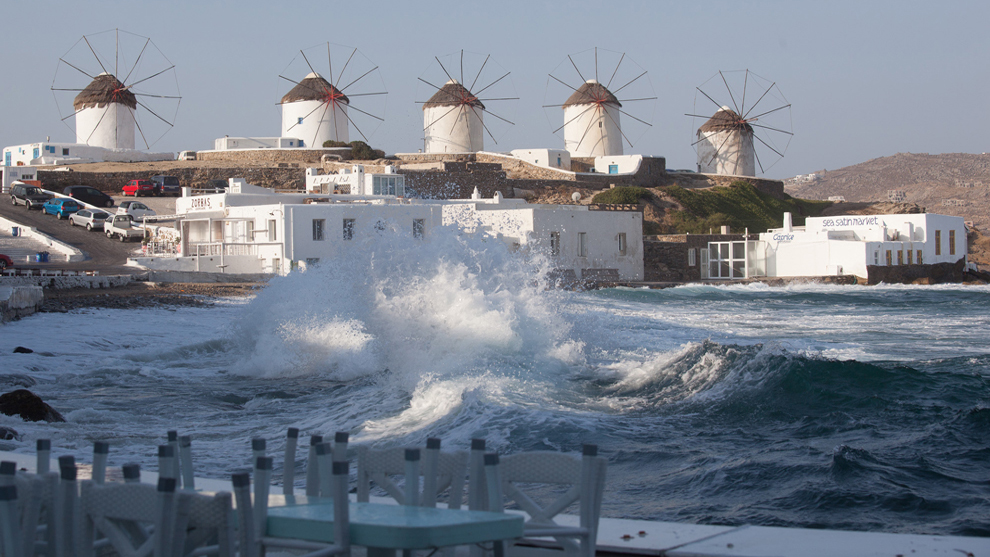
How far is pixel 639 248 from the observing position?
130 ft

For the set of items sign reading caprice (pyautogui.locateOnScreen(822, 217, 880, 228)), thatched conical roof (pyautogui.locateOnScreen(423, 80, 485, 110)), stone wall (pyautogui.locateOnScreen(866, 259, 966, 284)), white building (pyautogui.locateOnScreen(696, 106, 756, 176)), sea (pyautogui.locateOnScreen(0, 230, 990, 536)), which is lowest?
sea (pyautogui.locateOnScreen(0, 230, 990, 536))

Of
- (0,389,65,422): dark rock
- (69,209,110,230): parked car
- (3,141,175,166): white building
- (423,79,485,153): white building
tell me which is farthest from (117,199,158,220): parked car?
(0,389,65,422): dark rock

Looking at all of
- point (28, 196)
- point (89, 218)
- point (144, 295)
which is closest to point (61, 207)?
point (89, 218)

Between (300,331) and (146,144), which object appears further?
(146,144)

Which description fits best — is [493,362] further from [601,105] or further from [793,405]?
[601,105]

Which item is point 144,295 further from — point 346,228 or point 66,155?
point 66,155

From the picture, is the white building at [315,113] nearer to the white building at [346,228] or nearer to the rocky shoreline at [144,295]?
the white building at [346,228]

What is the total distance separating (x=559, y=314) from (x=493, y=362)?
262cm

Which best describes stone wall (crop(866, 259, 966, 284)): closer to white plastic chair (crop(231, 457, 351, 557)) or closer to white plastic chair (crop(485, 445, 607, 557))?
white plastic chair (crop(485, 445, 607, 557))

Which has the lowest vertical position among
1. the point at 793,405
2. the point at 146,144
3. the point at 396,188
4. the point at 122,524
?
the point at 793,405

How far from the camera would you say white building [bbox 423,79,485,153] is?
62.3 meters

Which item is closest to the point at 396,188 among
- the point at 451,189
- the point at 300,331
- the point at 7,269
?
the point at 451,189

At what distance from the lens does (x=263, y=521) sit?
110 inches

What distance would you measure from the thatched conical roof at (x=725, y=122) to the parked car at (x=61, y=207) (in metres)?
48.0
